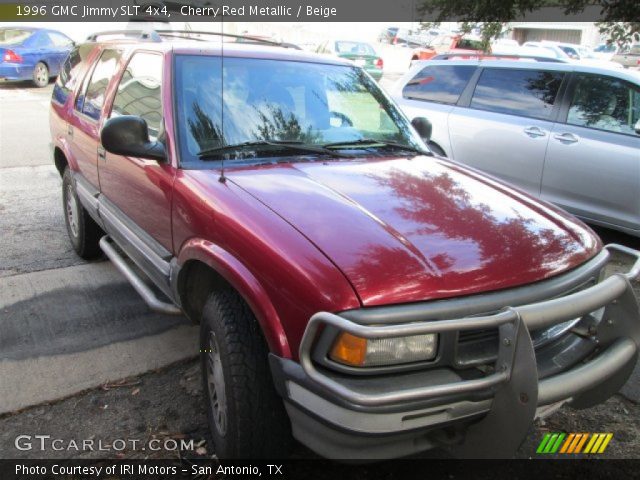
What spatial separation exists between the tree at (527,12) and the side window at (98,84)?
2410 millimetres

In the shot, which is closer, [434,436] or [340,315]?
[340,315]

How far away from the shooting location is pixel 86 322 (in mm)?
3828

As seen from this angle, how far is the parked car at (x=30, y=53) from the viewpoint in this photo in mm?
14977

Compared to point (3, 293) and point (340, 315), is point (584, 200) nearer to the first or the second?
point (340, 315)

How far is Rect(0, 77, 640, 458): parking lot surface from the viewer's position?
290 cm

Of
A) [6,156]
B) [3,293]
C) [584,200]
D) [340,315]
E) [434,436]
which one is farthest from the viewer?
[6,156]

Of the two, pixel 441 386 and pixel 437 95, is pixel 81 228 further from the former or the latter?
pixel 437 95

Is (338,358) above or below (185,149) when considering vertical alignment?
below

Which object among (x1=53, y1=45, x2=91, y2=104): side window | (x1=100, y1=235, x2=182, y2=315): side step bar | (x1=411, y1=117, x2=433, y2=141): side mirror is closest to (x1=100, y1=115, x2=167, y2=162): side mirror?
(x1=100, y1=235, x2=182, y2=315): side step bar

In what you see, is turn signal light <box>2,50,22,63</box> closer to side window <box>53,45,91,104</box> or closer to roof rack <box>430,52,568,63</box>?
side window <box>53,45,91,104</box>

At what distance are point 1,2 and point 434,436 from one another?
1858cm

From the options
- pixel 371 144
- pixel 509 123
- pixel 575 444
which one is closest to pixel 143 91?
pixel 371 144

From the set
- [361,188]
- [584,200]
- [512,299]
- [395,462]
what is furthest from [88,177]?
[584,200]

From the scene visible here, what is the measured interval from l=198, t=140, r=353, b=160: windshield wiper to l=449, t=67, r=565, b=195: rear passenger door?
3320mm
